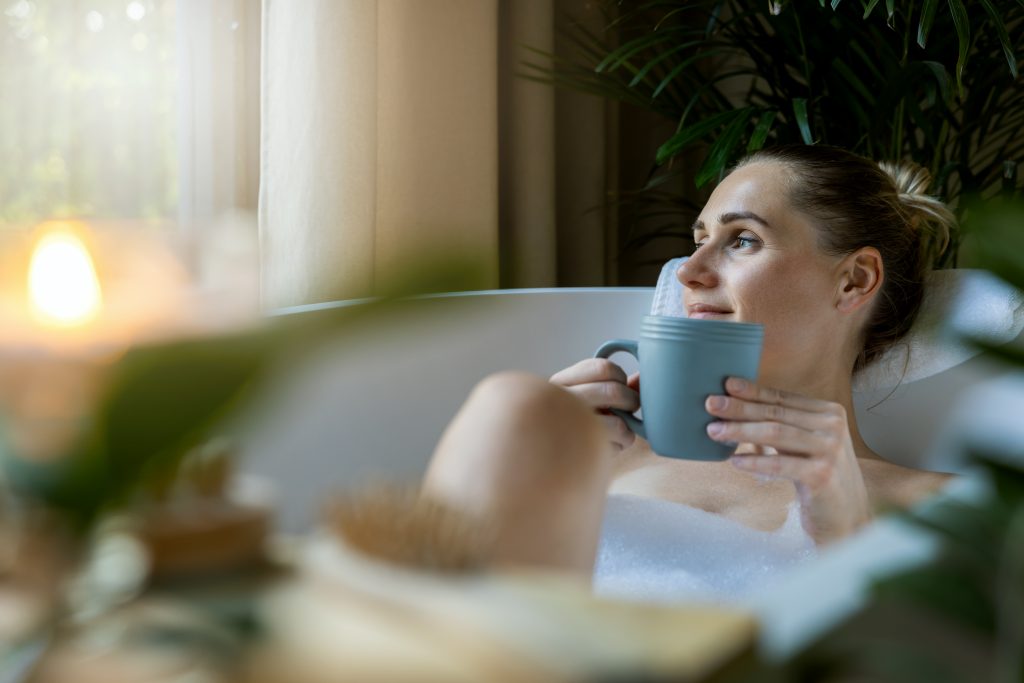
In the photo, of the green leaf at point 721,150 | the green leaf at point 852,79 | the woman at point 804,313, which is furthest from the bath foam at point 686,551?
the green leaf at point 852,79

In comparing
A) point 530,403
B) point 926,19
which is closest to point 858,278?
point 926,19

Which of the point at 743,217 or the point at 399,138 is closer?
the point at 743,217

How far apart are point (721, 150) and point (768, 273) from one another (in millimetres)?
500

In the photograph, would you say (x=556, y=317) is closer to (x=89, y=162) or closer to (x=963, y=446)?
(x=89, y=162)

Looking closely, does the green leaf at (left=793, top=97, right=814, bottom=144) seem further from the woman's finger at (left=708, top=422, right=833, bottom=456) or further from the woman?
the woman's finger at (left=708, top=422, right=833, bottom=456)

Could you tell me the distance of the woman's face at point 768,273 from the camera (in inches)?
54.1

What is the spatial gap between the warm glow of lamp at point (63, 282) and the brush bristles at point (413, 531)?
3.6 inches

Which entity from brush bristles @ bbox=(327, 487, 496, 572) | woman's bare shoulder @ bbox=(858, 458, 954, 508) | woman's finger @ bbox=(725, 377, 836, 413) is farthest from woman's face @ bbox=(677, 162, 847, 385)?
brush bristles @ bbox=(327, 487, 496, 572)

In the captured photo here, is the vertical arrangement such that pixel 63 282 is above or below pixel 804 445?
above

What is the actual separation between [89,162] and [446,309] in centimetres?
162

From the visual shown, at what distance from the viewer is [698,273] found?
1.38m

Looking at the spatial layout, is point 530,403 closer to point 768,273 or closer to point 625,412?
point 625,412

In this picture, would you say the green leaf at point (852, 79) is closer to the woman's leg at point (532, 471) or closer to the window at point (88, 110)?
the window at point (88, 110)

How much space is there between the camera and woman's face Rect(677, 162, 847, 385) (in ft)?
4.51
